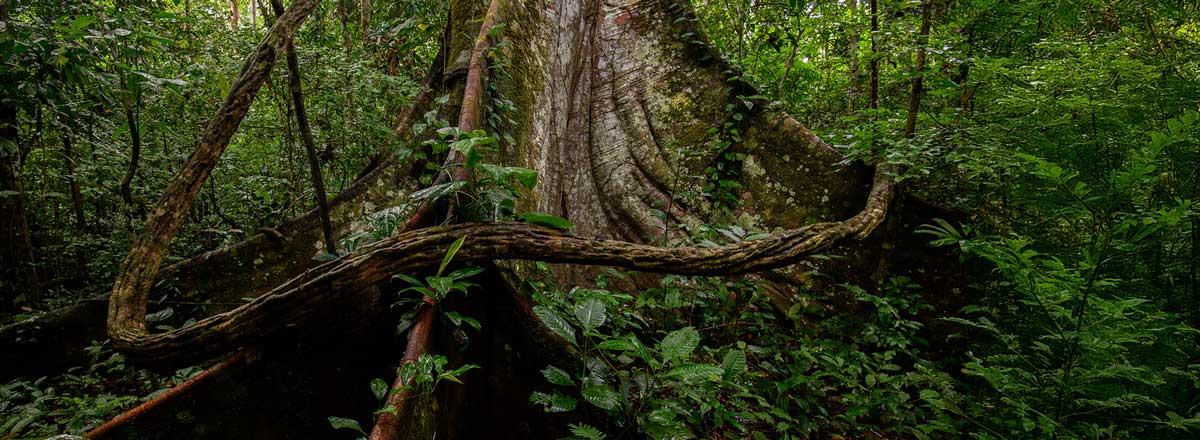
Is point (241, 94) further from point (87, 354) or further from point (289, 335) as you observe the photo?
point (87, 354)

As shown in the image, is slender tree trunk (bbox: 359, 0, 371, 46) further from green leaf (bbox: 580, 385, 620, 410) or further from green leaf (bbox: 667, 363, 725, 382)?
green leaf (bbox: 667, 363, 725, 382)

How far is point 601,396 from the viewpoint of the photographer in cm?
158

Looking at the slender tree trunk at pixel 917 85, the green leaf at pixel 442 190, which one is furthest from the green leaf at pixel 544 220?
the slender tree trunk at pixel 917 85

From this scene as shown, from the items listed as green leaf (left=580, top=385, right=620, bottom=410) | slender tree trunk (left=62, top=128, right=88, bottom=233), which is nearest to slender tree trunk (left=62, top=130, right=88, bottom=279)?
slender tree trunk (left=62, top=128, right=88, bottom=233)

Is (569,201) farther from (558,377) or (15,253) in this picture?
(15,253)

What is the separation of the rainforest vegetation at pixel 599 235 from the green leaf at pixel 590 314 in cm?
1

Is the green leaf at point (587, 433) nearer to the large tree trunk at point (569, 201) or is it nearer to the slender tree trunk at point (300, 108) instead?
the large tree trunk at point (569, 201)

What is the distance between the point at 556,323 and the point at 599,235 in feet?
5.72

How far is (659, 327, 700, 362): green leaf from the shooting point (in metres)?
1.65

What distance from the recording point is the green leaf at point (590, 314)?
65.9 inches

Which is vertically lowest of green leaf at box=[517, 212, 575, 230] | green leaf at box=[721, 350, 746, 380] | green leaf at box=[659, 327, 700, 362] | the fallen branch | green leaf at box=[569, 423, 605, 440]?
green leaf at box=[721, 350, 746, 380]

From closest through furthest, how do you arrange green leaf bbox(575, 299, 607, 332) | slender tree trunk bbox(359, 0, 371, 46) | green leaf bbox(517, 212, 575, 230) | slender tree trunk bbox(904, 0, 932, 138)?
green leaf bbox(575, 299, 607, 332)
green leaf bbox(517, 212, 575, 230)
slender tree trunk bbox(904, 0, 932, 138)
slender tree trunk bbox(359, 0, 371, 46)

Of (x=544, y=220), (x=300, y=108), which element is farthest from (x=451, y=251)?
(x=300, y=108)

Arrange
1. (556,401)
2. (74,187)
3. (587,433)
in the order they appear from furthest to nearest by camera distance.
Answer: (74,187) → (556,401) → (587,433)
